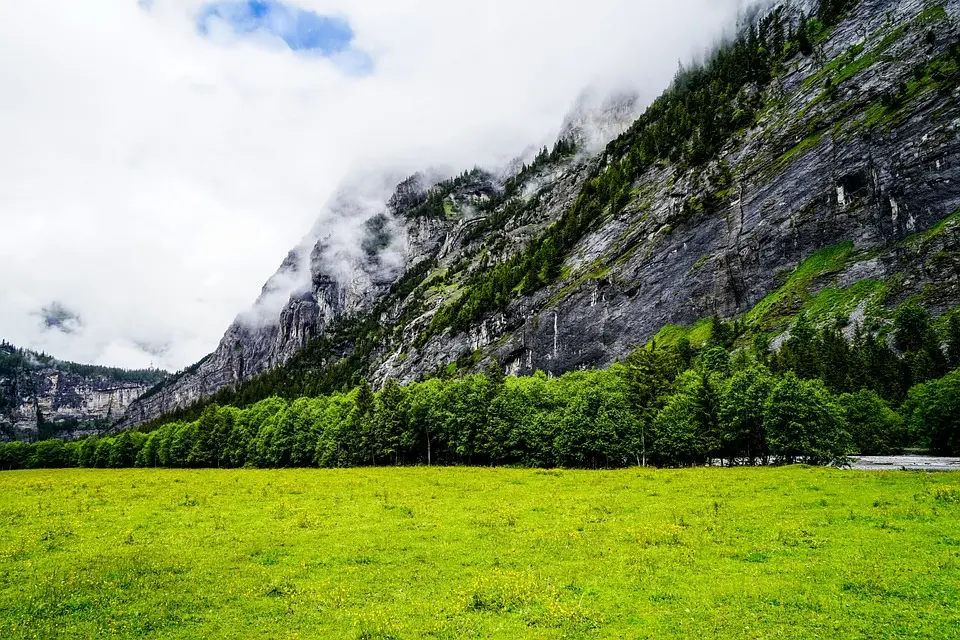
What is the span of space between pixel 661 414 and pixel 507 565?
161ft

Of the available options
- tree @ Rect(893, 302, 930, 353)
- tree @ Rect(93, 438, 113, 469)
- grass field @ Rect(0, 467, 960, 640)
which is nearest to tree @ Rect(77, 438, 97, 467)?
tree @ Rect(93, 438, 113, 469)

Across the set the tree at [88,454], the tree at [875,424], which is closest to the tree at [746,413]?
the tree at [875,424]

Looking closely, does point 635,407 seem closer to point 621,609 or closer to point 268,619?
point 621,609

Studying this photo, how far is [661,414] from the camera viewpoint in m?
64.9

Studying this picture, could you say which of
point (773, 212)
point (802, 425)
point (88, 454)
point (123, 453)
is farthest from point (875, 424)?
point (88, 454)

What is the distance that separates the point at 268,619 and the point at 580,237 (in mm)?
177416

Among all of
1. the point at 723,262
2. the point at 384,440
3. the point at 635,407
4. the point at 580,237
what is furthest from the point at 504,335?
the point at 635,407

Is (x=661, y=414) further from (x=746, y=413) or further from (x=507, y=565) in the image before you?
(x=507, y=565)

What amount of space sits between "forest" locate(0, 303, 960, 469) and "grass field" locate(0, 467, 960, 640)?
24.3 m

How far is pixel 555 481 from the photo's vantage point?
46438 millimetres

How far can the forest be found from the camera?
61219 mm

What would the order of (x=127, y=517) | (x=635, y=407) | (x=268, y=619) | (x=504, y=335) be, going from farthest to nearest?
(x=504, y=335), (x=635, y=407), (x=127, y=517), (x=268, y=619)

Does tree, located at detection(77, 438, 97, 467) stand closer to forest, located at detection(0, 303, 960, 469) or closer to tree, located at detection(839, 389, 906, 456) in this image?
forest, located at detection(0, 303, 960, 469)

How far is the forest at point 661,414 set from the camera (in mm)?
61219
